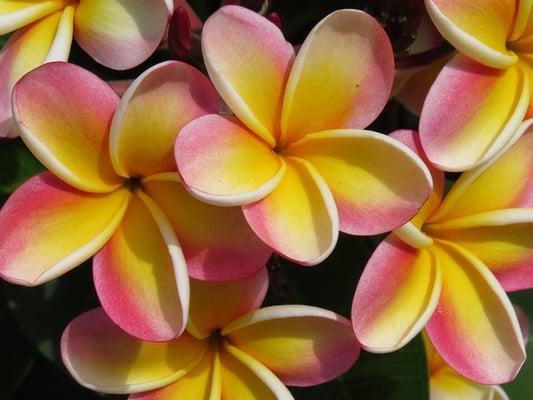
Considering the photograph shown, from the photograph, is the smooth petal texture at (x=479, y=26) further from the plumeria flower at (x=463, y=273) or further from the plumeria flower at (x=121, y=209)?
the plumeria flower at (x=121, y=209)

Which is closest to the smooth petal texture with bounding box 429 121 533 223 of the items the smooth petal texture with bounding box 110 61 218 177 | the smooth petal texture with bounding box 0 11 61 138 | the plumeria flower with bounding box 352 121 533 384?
the plumeria flower with bounding box 352 121 533 384

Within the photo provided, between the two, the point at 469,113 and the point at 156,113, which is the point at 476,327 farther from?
the point at 156,113

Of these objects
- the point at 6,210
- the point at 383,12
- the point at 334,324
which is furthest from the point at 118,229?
the point at 383,12

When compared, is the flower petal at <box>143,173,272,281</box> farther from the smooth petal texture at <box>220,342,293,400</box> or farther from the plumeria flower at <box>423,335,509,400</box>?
the plumeria flower at <box>423,335,509,400</box>

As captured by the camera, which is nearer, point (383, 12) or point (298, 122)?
point (298, 122)

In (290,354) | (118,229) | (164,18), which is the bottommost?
(290,354)

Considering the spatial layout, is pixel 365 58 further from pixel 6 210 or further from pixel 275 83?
pixel 6 210
